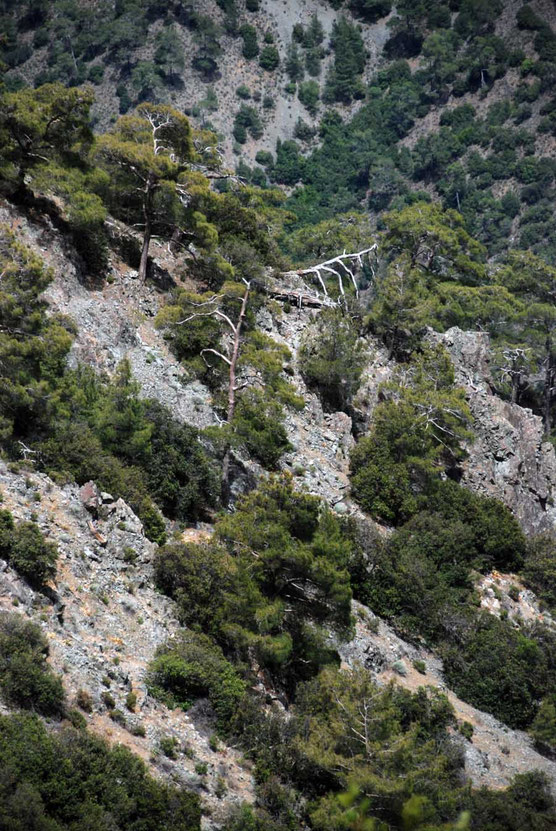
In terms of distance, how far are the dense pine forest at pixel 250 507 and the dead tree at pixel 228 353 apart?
8.7 inches

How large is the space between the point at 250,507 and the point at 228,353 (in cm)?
1471

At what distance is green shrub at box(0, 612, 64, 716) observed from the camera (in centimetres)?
2138

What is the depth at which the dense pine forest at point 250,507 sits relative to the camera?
929 inches

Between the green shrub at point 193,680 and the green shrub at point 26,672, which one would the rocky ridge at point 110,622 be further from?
the green shrub at point 26,672

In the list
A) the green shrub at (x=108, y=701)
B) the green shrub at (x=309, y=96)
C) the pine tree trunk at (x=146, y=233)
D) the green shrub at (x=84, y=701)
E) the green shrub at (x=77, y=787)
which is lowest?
the green shrub at (x=309, y=96)

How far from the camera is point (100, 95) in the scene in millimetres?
146125

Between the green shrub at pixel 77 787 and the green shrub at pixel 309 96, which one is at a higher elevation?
the green shrub at pixel 77 787

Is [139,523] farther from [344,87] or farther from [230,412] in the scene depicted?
[344,87]

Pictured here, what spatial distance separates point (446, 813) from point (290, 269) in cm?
3791

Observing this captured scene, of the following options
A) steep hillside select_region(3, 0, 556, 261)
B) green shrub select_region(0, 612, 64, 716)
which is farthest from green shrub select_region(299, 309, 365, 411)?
steep hillside select_region(3, 0, 556, 261)

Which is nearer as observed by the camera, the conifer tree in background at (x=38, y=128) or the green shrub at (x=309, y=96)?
the conifer tree in background at (x=38, y=128)

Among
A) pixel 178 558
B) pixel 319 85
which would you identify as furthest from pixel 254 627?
pixel 319 85

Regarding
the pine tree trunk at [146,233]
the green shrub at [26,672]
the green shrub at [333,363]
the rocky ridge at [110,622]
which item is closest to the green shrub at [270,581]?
the rocky ridge at [110,622]

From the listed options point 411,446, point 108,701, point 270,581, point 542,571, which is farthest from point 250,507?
point 542,571
